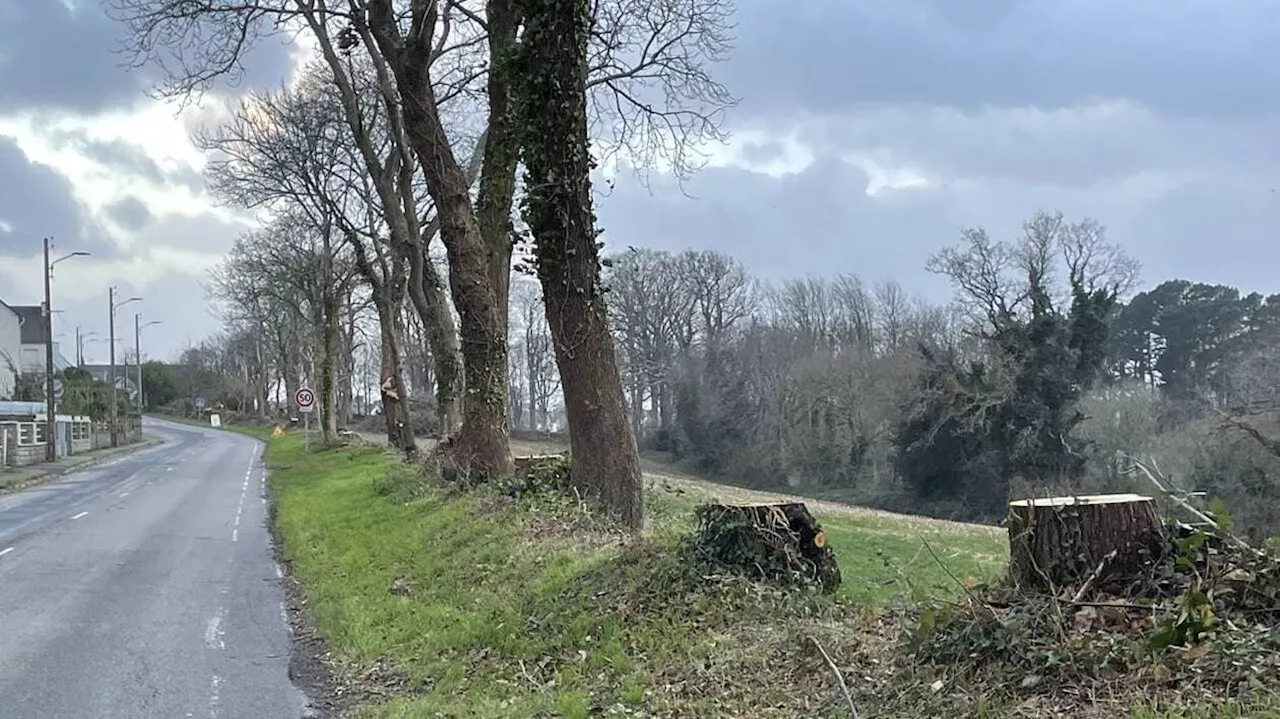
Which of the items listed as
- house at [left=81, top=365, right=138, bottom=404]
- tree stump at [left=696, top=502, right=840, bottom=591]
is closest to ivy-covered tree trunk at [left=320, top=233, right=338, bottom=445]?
house at [left=81, top=365, right=138, bottom=404]

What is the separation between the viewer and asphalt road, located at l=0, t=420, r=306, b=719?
8.73 metres

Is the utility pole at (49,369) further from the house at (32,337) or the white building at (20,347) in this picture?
the house at (32,337)

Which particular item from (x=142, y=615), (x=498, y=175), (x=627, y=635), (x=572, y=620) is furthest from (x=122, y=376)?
(x=627, y=635)

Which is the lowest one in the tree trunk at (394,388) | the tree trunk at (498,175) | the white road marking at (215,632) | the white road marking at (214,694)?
the white road marking at (215,632)

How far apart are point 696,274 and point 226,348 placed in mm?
71624

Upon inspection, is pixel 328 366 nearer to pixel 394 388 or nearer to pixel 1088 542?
pixel 394 388

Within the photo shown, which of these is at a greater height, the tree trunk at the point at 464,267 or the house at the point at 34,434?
the tree trunk at the point at 464,267

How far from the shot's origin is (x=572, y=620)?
8602 mm

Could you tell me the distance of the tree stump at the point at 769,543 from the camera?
8.35m

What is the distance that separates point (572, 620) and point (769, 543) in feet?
5.32

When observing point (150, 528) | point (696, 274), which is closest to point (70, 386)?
point (696, 274)

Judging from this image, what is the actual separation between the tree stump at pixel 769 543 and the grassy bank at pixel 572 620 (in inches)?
9.9

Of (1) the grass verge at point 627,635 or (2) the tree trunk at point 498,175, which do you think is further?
(2) the tree trunk at point 498,175

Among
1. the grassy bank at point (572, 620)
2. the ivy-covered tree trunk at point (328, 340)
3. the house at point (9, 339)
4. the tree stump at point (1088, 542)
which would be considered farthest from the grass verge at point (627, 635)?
the house at point (9, 339)
